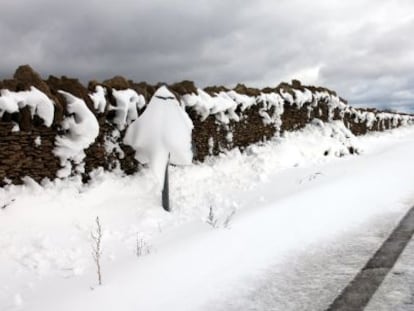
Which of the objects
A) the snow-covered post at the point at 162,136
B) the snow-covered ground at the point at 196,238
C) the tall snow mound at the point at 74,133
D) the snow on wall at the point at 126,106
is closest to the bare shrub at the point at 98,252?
the snow-covered ground at the point at 196,238

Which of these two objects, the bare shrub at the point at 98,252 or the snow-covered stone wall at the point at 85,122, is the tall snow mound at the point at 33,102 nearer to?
the snow-covered stone wall at the point at 85,122

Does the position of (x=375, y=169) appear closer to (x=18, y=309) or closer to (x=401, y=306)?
(x=401, y=306)

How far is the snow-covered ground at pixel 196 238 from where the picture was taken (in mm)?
4340

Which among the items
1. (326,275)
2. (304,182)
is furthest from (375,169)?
(326,275)

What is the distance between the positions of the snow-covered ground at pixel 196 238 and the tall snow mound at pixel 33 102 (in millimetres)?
1115

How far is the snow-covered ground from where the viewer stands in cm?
434

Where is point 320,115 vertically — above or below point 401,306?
above

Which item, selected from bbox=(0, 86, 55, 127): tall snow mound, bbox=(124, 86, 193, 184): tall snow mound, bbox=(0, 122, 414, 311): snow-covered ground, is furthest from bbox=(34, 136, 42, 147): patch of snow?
bbox=(124, 86, 193, 184): tall snow mound

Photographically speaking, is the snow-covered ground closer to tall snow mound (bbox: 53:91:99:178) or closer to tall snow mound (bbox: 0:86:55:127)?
tall snow mound (bbox: 53:91:99:178)

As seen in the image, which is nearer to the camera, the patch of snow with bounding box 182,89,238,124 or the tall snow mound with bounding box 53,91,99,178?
the tall snow mound with bounding box 53,91,99,178

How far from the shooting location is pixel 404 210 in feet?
22.8

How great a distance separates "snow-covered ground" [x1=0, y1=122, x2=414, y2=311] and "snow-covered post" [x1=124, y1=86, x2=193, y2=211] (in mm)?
689

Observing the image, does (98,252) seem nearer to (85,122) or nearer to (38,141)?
(38,141)

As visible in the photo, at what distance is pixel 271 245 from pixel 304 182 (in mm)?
4643
